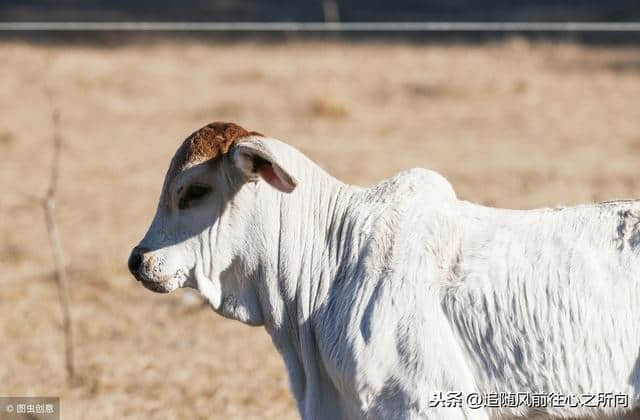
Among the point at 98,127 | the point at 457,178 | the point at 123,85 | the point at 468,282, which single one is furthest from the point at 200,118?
the point at 468,282

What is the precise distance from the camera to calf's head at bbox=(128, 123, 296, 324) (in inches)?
146

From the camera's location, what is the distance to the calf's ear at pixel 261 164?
11.5 ft

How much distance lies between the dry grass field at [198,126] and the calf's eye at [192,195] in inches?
94.6

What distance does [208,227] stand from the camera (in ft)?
12.3

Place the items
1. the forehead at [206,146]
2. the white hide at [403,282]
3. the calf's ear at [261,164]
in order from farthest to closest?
the forehead at [206,146]
the calf's ear at [261,164]
the white hide at [403,282]

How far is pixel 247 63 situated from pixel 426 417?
1425cm

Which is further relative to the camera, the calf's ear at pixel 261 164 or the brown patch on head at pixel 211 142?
the brown patch on head at pixel 211 142

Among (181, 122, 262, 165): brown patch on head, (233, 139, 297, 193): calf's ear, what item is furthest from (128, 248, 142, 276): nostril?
(233, 139, 297, 193): calf's ear

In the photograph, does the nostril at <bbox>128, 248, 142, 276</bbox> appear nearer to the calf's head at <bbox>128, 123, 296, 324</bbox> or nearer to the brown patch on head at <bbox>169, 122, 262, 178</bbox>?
the calf's head at <bbox>128, 123, 296, 324</bbox>

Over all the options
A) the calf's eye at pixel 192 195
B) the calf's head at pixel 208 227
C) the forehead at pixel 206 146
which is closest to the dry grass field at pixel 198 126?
the calf's head at pixel 208 227

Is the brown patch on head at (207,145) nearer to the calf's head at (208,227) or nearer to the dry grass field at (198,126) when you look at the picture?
the calf's head at (208,227)

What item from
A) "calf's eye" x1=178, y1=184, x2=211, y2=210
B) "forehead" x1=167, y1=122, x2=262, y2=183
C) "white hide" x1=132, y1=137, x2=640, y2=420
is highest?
"forehead" x1=167, y1=122, x2=262, y2=183

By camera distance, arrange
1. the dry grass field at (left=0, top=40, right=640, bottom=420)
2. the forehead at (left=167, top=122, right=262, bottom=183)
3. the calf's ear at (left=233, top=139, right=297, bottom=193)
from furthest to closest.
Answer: the dry grass field at (left=0, top=40, right=640, bottom=420), the forehead at (left=167, top=122, right=262, bottom=183), the calf's ear at (left=233, top=139, right=297, bottom=193)

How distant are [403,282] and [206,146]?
841mm
